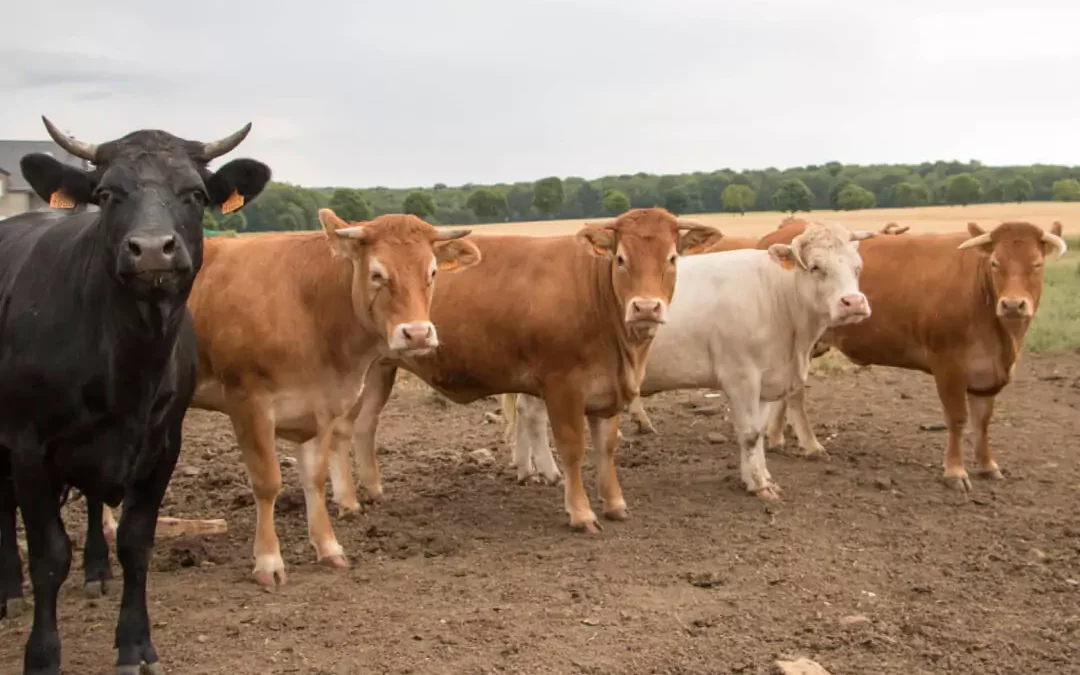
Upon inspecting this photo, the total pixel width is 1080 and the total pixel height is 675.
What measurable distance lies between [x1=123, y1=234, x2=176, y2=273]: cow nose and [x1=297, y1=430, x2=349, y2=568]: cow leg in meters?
2.70

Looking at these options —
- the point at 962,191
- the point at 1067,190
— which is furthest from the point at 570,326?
the point at 1067,190

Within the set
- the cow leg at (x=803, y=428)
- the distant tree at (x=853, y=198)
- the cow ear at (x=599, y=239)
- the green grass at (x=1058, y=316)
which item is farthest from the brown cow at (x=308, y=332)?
the distant tree at (x=853, y=198)

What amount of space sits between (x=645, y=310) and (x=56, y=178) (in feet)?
12.4

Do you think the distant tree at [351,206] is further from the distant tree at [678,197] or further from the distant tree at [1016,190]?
the distant tree at [1016,190]

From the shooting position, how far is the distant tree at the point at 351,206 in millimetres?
9552

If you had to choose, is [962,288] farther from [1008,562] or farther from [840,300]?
[1008,562]

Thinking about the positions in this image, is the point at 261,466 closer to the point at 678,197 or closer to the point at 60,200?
the point at 60,200

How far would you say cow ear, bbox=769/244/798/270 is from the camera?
28.9 ft

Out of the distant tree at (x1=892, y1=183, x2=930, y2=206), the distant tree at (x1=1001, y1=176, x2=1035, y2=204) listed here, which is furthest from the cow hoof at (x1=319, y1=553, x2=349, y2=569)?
the distant tree at (x1=1001, y1=176, x2=1035, y2=204)

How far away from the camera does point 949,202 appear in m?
40.8

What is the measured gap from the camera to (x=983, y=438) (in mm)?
9289

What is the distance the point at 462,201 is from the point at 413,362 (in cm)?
1009

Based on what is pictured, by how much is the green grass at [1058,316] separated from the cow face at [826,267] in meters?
8.86

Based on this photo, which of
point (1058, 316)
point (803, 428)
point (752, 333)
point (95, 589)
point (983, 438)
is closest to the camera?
point (95, 589)
